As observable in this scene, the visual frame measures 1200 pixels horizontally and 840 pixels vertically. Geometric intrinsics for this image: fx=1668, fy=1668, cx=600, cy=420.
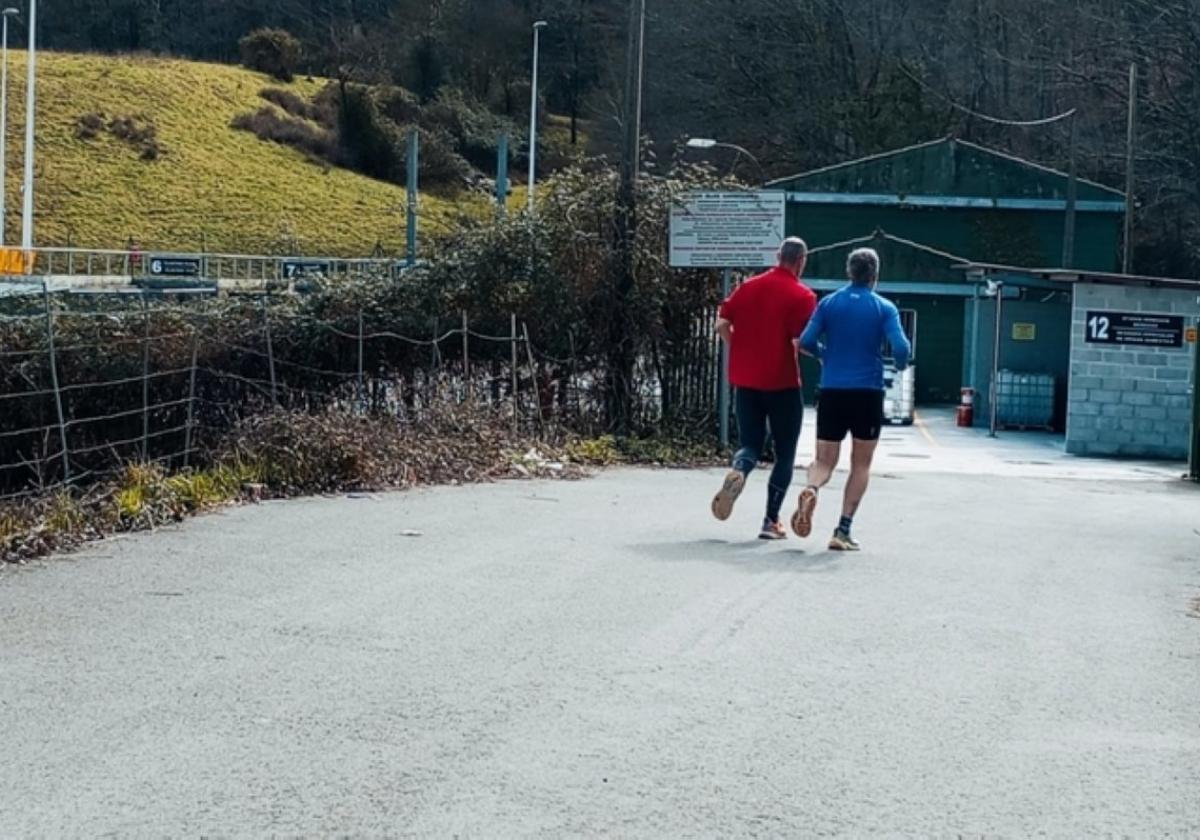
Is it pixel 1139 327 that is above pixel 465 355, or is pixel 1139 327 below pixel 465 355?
above

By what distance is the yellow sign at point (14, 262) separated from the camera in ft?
120

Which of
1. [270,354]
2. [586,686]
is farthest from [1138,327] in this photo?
[586,686]

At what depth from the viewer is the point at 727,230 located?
59.3 feet

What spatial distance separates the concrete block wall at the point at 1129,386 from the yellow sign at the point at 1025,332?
7638 mm

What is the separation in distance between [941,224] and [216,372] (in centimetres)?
3203

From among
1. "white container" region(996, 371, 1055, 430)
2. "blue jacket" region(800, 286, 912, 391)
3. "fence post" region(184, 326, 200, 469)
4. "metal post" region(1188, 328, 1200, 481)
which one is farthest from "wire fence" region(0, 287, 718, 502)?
"white container" region(996, 371, 1055, 430)

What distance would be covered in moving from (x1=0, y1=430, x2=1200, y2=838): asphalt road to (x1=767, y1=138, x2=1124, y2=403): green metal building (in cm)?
3245

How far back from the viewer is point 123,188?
59.8 meters

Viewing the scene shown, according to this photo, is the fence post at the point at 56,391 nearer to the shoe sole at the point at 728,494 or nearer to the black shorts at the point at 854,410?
the shoe sole at the point at 728,494

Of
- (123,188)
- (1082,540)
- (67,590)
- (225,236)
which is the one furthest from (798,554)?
(123,188)

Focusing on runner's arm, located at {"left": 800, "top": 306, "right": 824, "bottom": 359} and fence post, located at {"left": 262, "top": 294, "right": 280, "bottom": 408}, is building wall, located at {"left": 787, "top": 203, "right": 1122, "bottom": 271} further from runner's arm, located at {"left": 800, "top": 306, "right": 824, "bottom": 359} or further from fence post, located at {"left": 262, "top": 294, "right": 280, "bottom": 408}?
runner's arm, located at {"left": 800, "top": 306, "right": 824, "bottom": 359}

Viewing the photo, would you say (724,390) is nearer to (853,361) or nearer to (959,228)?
(853,361)

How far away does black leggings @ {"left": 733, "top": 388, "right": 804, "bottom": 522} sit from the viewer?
1097cm

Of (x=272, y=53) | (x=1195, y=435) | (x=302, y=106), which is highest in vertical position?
(x=272, y=53)
